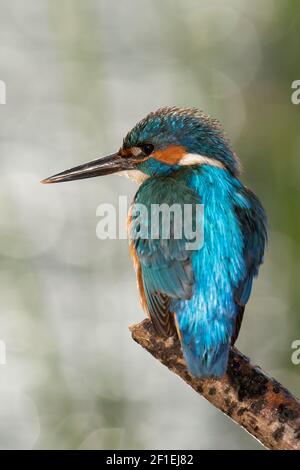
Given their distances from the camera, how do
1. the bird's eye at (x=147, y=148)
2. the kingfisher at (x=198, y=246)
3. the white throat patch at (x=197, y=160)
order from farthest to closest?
1. the bird's eye at (x=147, y=148)
2. the white throat patch at (x=197, y=160)
3. the kingfisher at (x=198, y=246)

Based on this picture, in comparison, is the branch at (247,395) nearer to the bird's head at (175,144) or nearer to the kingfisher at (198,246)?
the kingfisher at (198,246)

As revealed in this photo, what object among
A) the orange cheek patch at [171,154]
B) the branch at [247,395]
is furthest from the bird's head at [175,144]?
the branch at [247,395]

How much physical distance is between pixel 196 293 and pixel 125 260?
1.59m

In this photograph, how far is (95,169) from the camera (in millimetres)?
3529

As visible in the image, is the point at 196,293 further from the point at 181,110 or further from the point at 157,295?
the point at 181,110

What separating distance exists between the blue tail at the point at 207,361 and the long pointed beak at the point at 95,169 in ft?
3.00

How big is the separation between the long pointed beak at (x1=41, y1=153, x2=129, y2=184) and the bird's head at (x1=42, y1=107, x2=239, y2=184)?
55mm

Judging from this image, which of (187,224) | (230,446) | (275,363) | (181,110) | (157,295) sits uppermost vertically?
(181,110)

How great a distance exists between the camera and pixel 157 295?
2.98 m

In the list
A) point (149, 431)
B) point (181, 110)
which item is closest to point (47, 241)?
point (149, 431)

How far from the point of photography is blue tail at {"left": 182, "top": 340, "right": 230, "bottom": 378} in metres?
2.74

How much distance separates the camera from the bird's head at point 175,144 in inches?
127

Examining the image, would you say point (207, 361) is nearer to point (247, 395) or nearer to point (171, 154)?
point (247, 395)

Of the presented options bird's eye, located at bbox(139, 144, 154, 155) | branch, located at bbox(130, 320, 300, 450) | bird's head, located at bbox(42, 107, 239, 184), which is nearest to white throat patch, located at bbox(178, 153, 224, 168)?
bird's head, located at bbox(42, 107, 239, 184)
